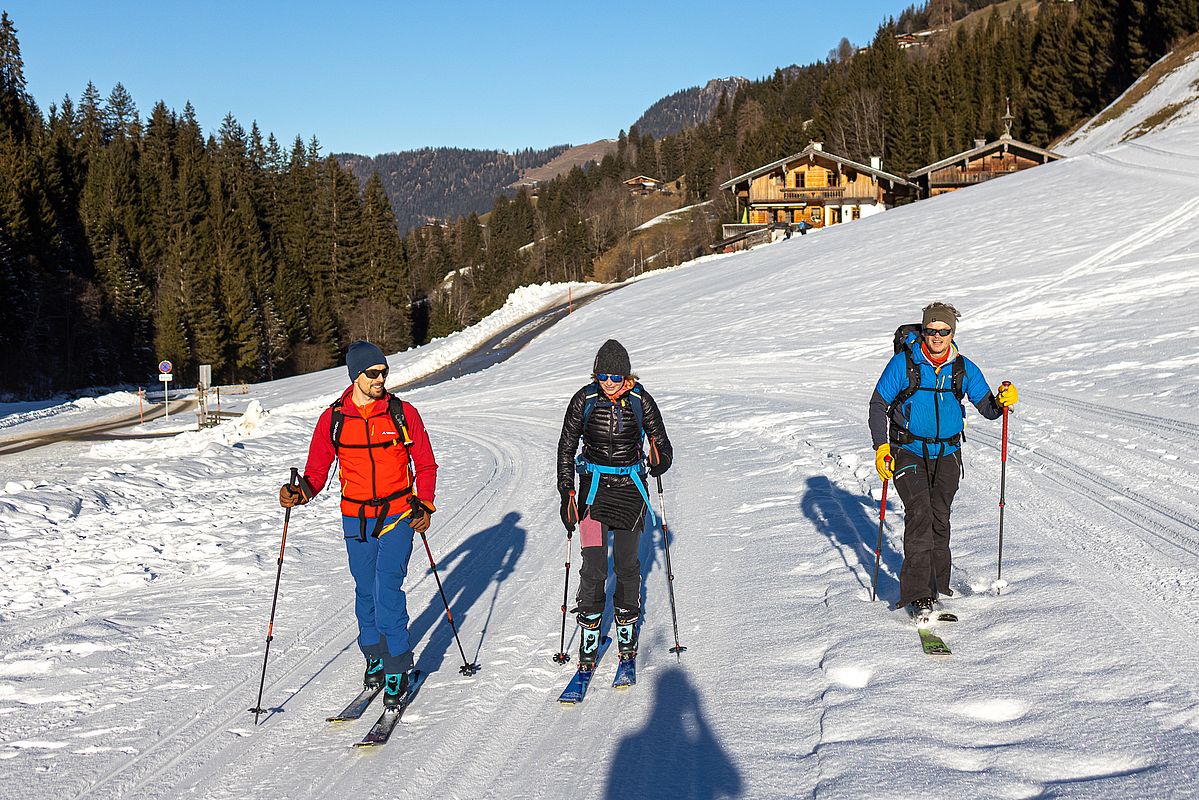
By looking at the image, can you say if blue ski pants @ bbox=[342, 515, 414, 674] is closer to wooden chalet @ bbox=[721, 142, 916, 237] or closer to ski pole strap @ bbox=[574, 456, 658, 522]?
ski pole strap @ bbox=[574, 456, 658, 522]

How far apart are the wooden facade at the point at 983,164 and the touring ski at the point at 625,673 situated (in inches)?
2566

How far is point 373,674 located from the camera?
19.4 feet

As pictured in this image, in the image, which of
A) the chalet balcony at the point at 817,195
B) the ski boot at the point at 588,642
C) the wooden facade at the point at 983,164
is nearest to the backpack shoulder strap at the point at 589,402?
the ski boot at the point at 588,642

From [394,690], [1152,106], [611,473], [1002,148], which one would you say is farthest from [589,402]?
[1152,106]

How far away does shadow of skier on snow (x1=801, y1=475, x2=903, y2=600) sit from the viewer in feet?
24.9

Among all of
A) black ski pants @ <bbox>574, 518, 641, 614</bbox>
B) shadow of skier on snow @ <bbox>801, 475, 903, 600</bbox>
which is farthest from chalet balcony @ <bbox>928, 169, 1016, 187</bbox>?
black ski pants @ <bbox>574, 518, 641, 614</bbox>

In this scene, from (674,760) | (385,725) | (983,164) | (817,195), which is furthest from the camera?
(817,195)

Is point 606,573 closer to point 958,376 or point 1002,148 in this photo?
point 958,376

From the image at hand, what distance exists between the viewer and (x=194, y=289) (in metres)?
65.5

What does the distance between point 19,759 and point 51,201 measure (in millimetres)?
78278

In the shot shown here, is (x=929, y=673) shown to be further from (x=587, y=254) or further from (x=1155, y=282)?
(x=587, y=254)

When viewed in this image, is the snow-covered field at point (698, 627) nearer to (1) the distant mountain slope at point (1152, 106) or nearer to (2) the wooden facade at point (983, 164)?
(2) the wooden facade at point (983, 164)

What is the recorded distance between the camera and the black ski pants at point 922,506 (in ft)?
20.5

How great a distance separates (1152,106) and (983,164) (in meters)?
12.1
